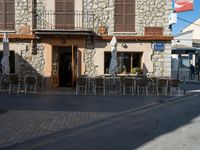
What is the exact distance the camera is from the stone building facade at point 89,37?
1786 cm

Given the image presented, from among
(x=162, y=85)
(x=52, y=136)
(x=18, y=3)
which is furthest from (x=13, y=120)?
(x=18, y=3)

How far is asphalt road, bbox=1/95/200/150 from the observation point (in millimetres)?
7008

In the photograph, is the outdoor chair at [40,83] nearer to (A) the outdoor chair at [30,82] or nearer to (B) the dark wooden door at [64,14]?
(A) the outdoor chair at [30,82]

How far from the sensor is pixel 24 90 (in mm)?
16312

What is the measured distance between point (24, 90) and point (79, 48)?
3.58 m

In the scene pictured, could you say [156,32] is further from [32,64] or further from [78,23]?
[32,64]

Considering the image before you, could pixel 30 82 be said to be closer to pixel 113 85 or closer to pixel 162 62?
pixel 113 85

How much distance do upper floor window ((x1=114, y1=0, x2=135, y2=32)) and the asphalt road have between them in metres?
7.72

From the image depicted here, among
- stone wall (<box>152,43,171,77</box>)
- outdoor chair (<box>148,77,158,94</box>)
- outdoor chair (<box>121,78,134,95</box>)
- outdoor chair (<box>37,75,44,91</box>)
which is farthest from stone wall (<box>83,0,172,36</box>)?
outdoor chair (<box>37,75,44,91</box>)

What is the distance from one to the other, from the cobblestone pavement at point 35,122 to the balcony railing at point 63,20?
306 inches

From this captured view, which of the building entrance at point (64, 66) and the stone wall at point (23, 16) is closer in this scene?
the stone wall at point (23, 16)

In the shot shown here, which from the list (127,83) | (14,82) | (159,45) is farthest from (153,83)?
(14,82)

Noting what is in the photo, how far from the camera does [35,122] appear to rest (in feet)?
30.8

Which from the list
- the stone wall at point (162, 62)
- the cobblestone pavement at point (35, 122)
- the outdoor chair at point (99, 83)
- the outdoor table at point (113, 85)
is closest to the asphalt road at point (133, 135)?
the cobblestone pavement at point (35, 122)
